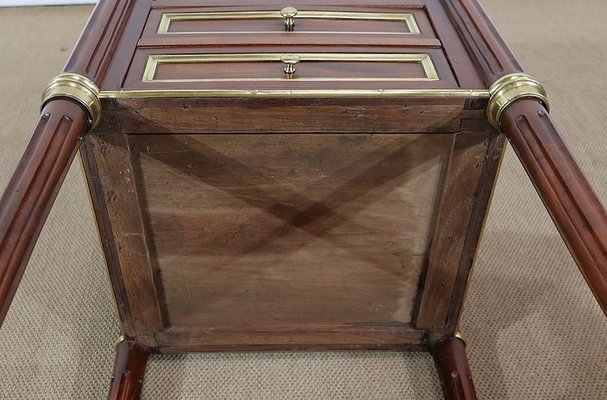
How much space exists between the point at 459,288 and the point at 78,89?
2.14ft

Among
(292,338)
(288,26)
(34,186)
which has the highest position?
(288,26)

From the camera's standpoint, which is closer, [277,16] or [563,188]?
[563,188]

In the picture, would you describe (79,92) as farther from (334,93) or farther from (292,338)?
(292,338)

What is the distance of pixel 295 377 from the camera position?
1165mm

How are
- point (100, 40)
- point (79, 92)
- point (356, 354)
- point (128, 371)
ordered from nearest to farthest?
point (79, 92) < point (100, 40) < point (128, 371) < point (356, 354)

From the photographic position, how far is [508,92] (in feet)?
2.46

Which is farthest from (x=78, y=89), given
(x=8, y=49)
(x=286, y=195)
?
(x=8, y=49)

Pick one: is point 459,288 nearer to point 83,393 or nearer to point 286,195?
point 286,195

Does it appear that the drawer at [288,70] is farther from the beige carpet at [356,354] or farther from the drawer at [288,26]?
the beige carpet at [356,354]

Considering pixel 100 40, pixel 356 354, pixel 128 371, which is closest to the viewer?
pixel 100 40

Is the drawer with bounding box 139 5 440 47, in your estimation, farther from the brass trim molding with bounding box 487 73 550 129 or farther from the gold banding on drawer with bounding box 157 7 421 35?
the brass trim molding with bounding box 487 73 550 129

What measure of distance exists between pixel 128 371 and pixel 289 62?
0.62 meters

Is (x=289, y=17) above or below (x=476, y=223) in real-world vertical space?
above

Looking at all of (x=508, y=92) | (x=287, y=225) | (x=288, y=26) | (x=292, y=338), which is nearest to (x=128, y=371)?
(x=292, y=338)
